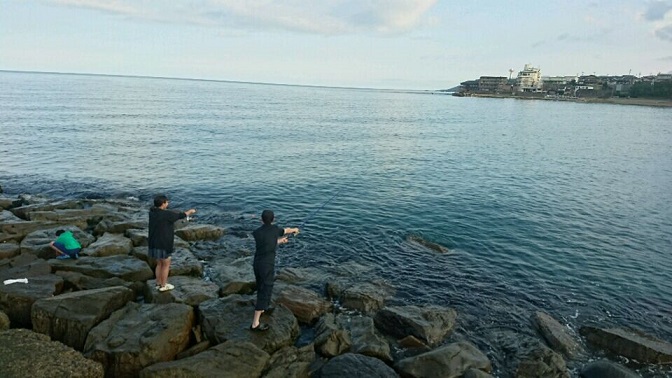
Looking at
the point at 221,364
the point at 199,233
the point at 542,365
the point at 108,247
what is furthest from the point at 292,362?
the point at 199,233

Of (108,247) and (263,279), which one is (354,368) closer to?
(263,279)

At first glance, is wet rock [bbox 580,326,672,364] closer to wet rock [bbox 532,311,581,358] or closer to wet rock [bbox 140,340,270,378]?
wet rock [bbox 532,311,581,358]

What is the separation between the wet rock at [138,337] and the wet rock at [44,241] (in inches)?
249

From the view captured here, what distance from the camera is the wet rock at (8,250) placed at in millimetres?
14703

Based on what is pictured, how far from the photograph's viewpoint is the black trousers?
34.4 feet

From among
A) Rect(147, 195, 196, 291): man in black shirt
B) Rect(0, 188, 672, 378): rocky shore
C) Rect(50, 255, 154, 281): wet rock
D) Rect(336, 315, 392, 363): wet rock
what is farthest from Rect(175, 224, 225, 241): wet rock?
Rect(336, 315, 392, 363): wet rock

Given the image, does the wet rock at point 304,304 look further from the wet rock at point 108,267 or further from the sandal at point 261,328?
the wet rock at point 108,267

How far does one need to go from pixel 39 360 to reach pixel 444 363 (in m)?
9.06

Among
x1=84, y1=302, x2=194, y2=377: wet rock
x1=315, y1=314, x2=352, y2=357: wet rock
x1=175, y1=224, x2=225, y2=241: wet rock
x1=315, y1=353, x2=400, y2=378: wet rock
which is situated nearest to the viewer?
x1=84, y1=302, x2=194, y2=377: wet rock

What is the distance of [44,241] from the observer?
53.2 feet

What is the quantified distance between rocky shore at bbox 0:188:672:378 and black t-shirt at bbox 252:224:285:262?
73.8 inches

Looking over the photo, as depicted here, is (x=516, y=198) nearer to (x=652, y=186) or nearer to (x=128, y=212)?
(x=652, y=186)

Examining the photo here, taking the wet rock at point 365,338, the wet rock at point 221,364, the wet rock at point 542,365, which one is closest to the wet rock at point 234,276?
the wet rock at point 365,338

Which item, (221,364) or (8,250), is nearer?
(221,364)
